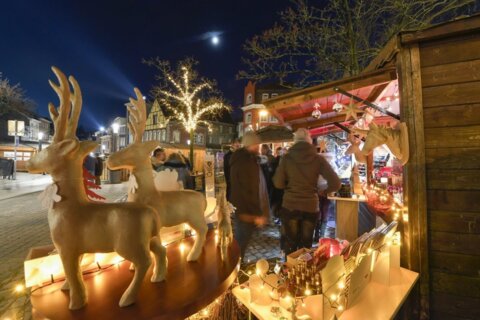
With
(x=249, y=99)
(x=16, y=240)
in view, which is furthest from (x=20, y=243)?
(x=249, y=99)

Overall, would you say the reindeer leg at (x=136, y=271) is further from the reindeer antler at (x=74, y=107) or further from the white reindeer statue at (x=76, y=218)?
the reindeer antler at (x=74, y=107)

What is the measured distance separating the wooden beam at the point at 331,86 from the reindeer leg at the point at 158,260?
8.81ft

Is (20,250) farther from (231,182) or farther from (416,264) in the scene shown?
(416,264)

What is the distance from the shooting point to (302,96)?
3281 mm

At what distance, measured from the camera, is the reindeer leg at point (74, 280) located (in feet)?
3.35

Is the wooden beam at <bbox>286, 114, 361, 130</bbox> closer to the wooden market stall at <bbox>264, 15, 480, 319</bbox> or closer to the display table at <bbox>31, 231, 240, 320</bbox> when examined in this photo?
the wooden market stall at <bbox>264, 15, 480, 319</bbox>

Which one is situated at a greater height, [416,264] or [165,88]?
[165,88]

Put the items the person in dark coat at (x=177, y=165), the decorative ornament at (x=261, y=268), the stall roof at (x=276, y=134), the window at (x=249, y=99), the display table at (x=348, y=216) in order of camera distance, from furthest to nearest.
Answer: the window at (x=249, y=99), the stall roof at (x=276, y=134), the person in dark coat at (x=177, y=165), the display table at (x=348, y=216), the decorative ornament at (x=261, y=268)

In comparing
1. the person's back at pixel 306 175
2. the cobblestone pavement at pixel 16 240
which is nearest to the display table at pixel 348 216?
the person's back at pixel 306 175

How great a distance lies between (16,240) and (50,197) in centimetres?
546

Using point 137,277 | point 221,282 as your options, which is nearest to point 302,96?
point 221,282

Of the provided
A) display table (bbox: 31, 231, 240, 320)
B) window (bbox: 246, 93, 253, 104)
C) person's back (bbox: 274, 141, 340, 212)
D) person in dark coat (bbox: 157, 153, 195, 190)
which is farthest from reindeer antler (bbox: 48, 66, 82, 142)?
window (bbox: 246, 93, 253, 104)

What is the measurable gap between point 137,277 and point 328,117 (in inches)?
226

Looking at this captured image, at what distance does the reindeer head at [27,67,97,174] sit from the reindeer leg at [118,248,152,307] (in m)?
0.50
